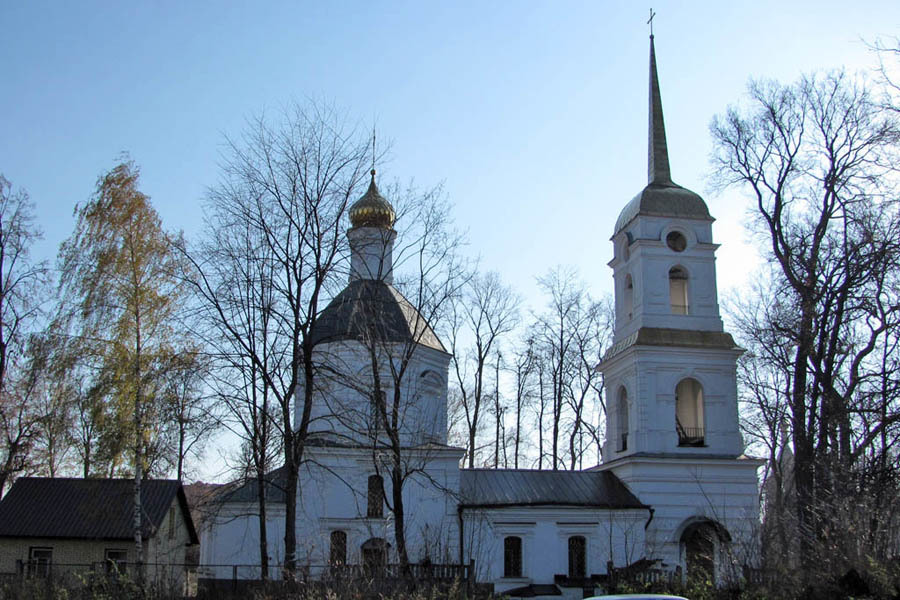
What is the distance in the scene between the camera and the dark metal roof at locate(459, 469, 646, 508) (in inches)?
1049

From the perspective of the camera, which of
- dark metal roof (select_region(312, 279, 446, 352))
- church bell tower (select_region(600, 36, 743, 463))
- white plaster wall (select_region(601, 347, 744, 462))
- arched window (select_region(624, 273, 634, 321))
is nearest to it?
dark metal roof (select_region(312, 279, 446, 352))

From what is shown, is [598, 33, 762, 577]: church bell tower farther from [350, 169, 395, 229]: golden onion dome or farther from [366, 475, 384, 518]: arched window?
[350, 169, 395, 229]: golden onion dome

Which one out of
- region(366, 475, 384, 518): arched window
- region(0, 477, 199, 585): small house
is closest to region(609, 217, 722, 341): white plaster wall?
region(366, 475, 384, 518): arched window

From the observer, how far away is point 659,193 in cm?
2942

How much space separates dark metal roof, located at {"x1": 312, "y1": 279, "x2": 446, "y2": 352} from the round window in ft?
26.4

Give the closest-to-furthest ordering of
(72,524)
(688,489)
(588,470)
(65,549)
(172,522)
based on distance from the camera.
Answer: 1. (65,549)
2. (72,524)
3. (688,489)
4. (588,470)
5. (172,522)

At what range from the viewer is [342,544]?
24688 mm

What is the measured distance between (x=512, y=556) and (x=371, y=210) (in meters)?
11.3

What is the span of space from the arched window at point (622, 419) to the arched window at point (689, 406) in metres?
1.65

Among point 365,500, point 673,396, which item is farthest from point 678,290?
point 365,500

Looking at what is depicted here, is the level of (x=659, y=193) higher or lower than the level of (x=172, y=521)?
higher

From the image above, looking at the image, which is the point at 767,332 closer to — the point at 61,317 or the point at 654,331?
the point at 654,331

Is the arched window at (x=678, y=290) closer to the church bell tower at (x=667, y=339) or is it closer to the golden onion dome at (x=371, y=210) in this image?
the church bell tower at (x=667, y=339)

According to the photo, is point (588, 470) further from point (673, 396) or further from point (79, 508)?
point (79, 508)
